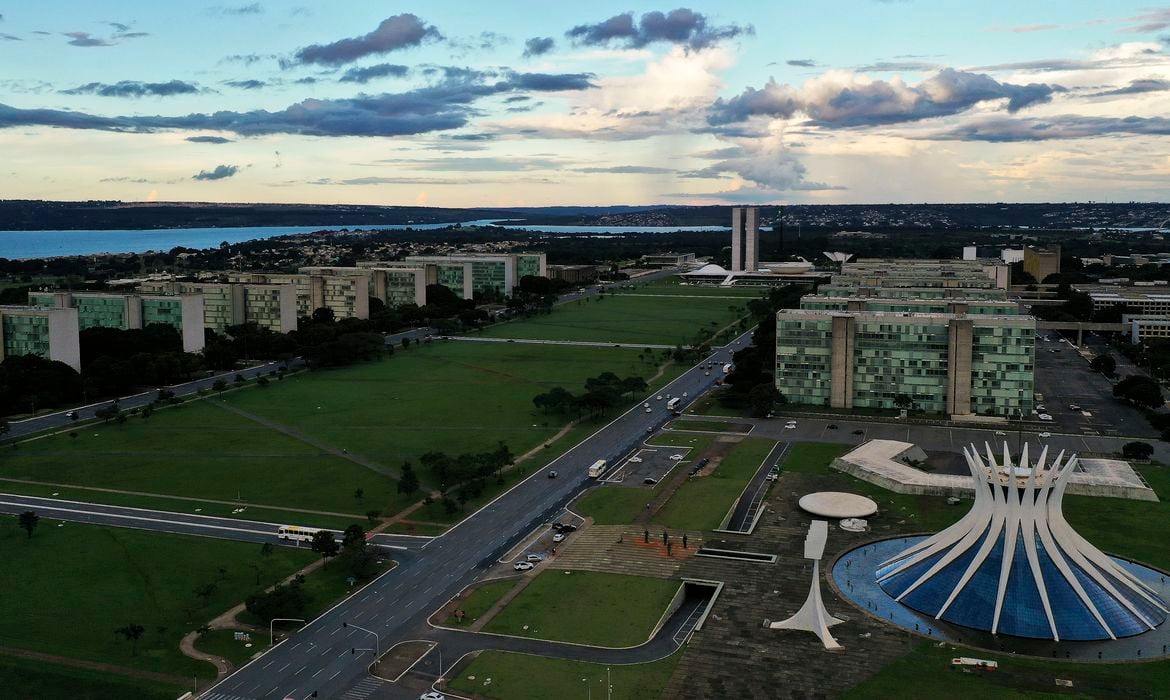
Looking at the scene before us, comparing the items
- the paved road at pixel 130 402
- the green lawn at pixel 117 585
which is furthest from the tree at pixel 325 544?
the paved road at pixel 130 402

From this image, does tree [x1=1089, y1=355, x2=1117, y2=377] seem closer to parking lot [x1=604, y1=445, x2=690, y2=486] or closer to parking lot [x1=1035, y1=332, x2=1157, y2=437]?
parking lot [x1=1035, y1=332, x2=1157, y2=437]

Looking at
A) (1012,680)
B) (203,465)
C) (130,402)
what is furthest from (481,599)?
(130,402)

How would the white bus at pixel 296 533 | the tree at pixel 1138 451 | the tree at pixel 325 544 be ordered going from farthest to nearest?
the tree at pixel 1138 451, the white bus at pixel 296 533, the tree at pixel 325 544

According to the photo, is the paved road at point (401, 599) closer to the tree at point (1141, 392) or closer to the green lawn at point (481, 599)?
the green lawn at point (481, 599)

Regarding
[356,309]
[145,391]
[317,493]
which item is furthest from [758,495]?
[356,309]

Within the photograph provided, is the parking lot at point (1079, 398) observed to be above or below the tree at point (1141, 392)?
below

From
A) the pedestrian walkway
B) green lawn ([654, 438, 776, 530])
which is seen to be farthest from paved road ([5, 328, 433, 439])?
green lawn ([654, 438, 776, 530])

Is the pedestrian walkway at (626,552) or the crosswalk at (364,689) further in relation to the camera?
the pedestrian walkway at (626,552)
